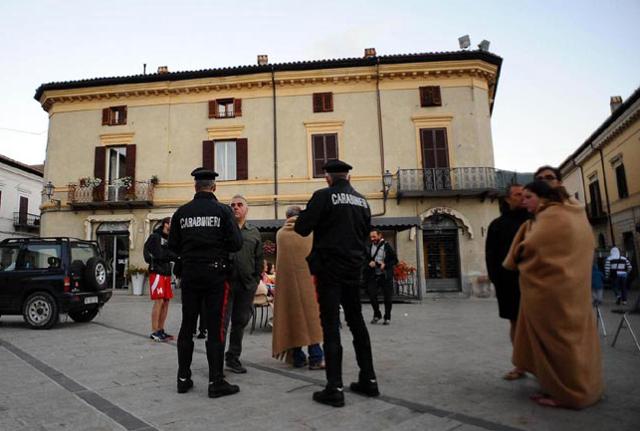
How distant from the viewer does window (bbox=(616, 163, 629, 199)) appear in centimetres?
2316

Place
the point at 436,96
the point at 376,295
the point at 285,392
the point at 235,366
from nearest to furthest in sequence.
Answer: the point at 285,392 → the point at 235,366 → the point at 376,295 → the point at 436,96

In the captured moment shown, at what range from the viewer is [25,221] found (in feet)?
104

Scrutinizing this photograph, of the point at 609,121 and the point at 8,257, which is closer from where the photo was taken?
the point at 8,257

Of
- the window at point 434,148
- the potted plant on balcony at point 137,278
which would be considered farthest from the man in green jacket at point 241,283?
the potted plant on balcony at point 137,278

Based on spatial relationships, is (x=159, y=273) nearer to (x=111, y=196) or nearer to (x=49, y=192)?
(x=111, y=196)

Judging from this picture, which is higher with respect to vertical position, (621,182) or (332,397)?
(621,182)

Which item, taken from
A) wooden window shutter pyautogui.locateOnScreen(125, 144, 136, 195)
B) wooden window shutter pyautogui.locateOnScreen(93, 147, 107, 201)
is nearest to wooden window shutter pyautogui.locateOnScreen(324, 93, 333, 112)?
wooden window shutter pyautogui.locateOnScreen(125, 144, 136, 195)

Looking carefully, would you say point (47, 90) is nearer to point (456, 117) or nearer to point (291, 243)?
point (456, 117)

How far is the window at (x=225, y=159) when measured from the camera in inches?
728

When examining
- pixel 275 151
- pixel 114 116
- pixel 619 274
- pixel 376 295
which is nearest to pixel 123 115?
pixel 114 116

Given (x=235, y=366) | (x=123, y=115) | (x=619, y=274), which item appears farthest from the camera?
(x=123, y=115)

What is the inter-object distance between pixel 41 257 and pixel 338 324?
7.50 metres

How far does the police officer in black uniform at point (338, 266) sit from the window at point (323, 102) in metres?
15.1

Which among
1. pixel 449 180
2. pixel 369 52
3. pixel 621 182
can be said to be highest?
pixel 369 52
